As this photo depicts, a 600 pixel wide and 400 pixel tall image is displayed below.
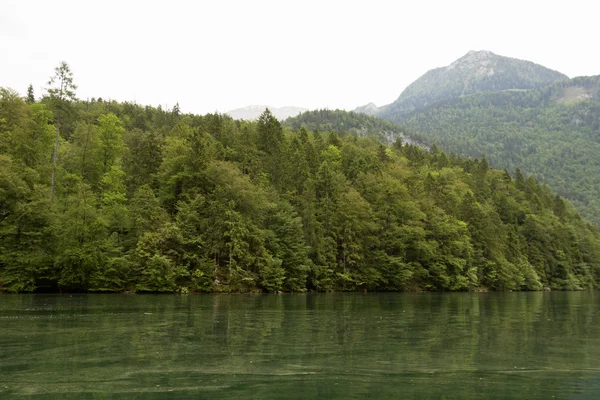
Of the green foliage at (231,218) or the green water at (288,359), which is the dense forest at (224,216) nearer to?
the green foliage at (231,218)

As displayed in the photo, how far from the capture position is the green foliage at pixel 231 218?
57.7 metres

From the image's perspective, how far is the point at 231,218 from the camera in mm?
68438

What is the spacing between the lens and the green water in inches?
500

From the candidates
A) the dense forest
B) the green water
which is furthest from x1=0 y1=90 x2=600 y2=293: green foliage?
the green water

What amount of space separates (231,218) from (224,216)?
108cm

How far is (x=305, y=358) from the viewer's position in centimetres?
1717

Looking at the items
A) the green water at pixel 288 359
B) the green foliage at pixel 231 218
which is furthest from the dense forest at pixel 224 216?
the green water at pixel 288 359

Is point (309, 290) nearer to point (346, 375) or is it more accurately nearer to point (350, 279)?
point (350, 279)

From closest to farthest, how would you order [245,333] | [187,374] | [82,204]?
[187,374], [245,333], [82,204]

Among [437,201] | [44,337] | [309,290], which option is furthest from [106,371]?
[437,201]

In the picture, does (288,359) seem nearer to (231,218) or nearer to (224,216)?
(231,218)

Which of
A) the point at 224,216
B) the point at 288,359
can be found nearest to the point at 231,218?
the point at 224,216

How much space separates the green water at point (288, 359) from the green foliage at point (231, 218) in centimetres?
3018

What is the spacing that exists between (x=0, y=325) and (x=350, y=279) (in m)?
57.7
